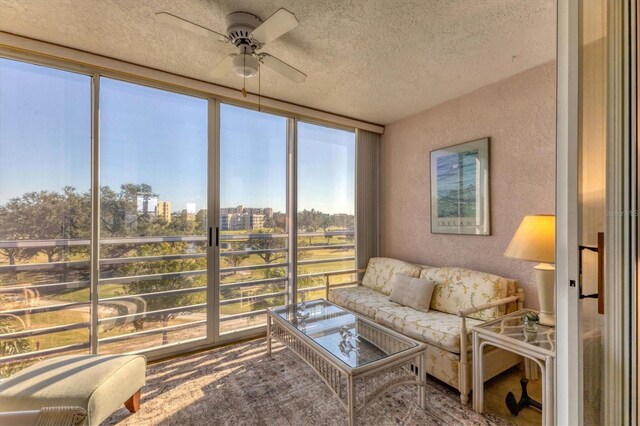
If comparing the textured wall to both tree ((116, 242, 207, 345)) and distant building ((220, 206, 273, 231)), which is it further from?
tree ((116, 242, 207, 345))

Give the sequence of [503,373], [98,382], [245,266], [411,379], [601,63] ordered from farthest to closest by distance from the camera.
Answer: [245,266] < [503,373] < [411,379] < [98,382] < [601,63]

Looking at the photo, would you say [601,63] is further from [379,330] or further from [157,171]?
[157,171]

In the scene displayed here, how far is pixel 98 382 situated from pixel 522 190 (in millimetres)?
3427

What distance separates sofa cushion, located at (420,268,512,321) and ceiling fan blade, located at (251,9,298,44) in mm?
2512

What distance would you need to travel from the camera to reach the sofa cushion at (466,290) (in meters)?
2.45

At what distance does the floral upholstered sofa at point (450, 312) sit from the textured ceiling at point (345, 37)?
6.22 feet

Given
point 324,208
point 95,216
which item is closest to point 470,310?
point 324,208

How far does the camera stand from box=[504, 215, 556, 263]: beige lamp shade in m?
1.92

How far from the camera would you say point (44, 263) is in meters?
2.27

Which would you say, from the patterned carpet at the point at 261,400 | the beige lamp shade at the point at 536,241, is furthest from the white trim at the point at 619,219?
the patterned carpet at the point at 261,400

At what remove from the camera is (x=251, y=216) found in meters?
3.20

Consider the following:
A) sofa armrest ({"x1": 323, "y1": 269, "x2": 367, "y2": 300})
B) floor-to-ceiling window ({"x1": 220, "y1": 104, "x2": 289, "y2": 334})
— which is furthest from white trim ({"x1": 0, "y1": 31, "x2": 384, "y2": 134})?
sofa armrest ({"x1": 323, "y1": 269, "x2": 367, "y2": 300})

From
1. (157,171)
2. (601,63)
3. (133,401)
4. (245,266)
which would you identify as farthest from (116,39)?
(601,63)

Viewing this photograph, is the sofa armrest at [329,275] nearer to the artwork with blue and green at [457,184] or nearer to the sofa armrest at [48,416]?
the artwork with blue and green at [457,184]
